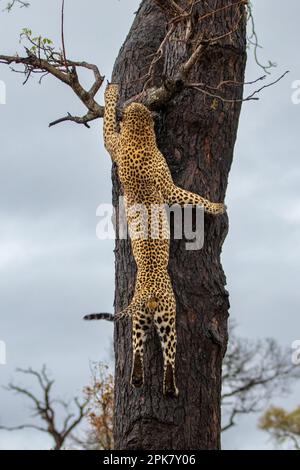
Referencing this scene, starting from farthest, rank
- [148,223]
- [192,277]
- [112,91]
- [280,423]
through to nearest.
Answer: [280,423]
[112,91]
[192,277]
[148,223]

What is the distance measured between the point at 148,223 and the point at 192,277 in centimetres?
66

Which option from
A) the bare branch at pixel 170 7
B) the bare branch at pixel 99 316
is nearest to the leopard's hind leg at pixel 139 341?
the bare branch at pixel 99 316

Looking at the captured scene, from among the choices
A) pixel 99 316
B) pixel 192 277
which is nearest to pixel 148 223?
pixel 192 277

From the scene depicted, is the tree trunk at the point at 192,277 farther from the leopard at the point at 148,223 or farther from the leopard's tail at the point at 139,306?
the leopard's tail at the point at 139,306

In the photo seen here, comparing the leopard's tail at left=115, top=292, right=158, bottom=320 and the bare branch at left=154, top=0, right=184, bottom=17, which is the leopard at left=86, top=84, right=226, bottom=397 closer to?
the leopard's tail at left=115, top=292, right=158, bottom=320

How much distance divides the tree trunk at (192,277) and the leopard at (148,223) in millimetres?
151

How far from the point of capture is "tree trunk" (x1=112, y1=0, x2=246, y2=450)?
9.38m

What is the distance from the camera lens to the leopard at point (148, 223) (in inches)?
366

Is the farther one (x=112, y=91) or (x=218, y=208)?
(x=112, y=91)

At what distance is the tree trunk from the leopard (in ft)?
0.49

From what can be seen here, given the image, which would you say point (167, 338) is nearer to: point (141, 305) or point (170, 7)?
point (141, 305)

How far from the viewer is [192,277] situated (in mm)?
9703

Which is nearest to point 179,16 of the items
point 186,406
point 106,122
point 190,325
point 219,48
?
point 219,48
